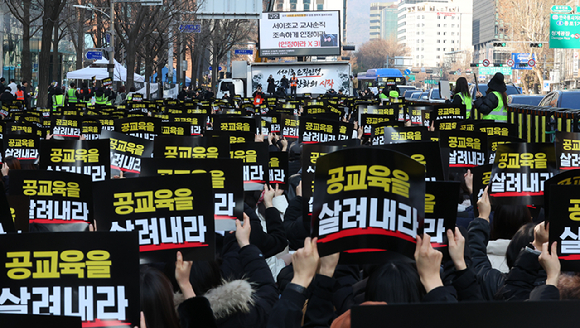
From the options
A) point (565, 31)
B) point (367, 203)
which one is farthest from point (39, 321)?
point (565, 31)

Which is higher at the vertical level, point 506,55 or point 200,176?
point 506,55

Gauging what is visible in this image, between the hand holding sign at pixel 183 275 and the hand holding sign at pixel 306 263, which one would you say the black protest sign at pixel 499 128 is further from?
the hand holding sign at pixel 306 263

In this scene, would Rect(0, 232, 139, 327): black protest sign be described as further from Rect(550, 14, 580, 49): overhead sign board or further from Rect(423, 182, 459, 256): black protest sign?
Rect(550, 14, 580, 49): overhead sign board

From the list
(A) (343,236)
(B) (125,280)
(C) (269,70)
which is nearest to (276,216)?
(A) (343,236)

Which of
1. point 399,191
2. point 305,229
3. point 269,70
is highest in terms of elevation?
point 269,70

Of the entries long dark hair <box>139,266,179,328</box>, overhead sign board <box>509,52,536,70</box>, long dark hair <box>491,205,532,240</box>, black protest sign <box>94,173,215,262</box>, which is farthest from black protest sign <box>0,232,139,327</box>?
overhead sign board <box>509,52,536,70</box>

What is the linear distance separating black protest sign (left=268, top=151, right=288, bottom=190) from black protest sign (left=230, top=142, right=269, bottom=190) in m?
0.30

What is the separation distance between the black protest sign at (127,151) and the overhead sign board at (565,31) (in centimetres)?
2903

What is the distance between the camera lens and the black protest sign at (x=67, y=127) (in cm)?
1345

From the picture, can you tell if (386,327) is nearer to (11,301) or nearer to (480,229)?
(11,301)

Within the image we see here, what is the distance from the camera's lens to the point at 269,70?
4644cm

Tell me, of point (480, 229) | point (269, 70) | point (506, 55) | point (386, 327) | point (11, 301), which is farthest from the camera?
point (506, 55)

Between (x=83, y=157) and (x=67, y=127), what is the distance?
19.6 ft

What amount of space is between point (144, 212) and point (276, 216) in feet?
5.25
